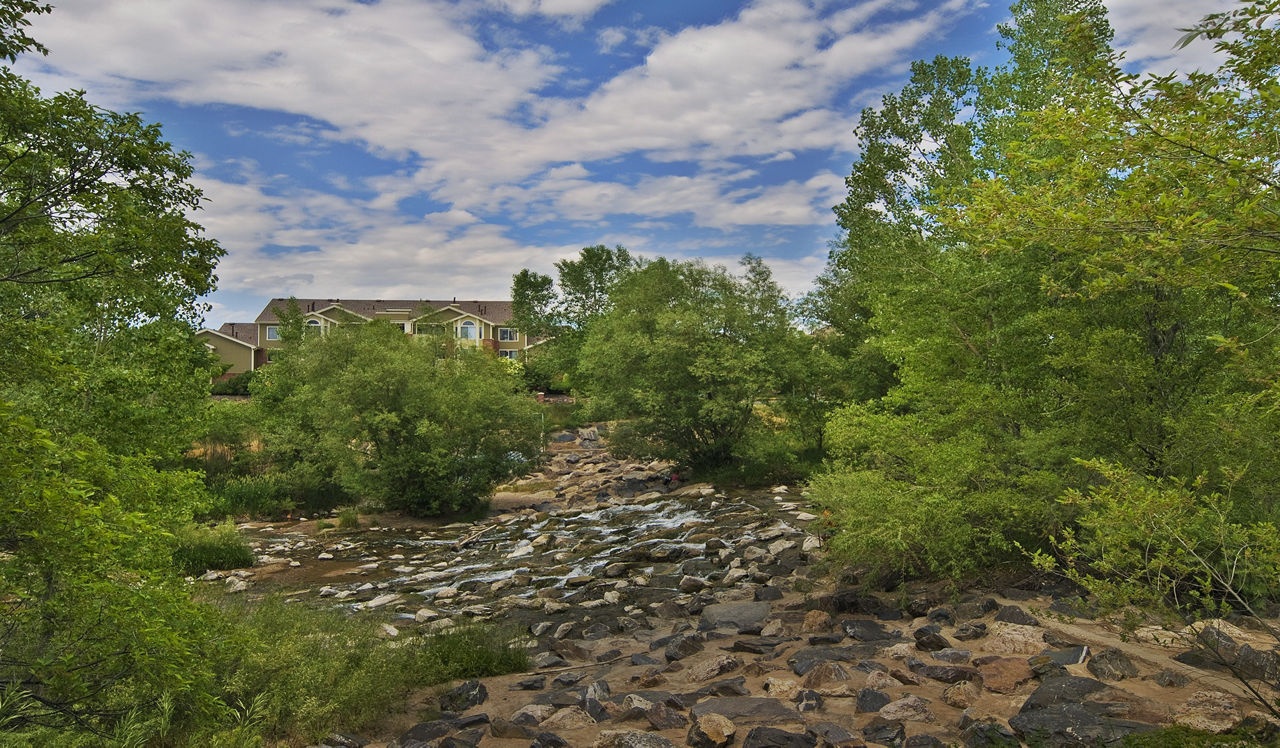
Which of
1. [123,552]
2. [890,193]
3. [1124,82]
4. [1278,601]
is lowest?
[1278,601]

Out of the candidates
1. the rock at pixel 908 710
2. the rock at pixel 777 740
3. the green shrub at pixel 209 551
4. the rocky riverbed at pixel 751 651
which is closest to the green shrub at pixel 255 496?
the rocky riverbed at pixel 751 651

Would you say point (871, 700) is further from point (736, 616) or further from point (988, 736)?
point (736, 616)

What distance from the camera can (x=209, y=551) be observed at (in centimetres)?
1844

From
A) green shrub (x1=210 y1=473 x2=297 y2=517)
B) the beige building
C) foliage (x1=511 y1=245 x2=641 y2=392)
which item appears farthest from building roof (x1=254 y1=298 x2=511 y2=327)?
green shrub (x1=210 y1=473 x2=297 y2=517)

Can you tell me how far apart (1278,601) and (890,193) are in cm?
2034

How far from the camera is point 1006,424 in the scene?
491 inches

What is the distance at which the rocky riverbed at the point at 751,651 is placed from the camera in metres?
6.87

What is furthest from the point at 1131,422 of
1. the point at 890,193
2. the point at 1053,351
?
the point at 890,193

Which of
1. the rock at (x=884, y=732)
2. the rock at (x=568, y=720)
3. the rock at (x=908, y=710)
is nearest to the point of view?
the rock at (x=884, y=732)

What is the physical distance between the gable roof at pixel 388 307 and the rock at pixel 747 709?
67.0 meters

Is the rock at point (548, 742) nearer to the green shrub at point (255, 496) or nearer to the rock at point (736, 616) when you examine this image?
the rock at point (736, 616)

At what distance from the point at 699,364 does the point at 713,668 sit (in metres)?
18.5

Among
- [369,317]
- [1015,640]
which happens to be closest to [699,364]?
[1015,640]

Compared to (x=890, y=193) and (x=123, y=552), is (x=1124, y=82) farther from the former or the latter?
(x=890, y=193)
